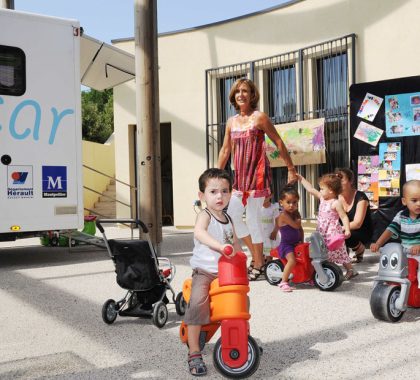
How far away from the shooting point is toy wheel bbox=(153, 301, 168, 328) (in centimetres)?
411

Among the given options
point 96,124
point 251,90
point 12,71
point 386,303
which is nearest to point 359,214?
point 251,90

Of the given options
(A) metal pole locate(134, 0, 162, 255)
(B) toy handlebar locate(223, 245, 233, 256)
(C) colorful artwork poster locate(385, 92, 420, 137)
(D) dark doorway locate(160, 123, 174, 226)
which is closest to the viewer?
(B) toy handlebar locate(223, 245, 233, 256)

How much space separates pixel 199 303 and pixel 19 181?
4.55m

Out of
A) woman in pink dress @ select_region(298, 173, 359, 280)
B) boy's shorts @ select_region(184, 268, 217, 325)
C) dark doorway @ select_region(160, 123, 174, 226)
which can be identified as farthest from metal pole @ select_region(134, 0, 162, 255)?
dark doorway @ select_region(160, 123, 174, 226)

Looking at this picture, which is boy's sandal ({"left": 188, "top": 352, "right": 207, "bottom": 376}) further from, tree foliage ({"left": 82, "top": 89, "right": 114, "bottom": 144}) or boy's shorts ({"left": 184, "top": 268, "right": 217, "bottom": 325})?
tree foliage ({"left": 82, "top": 89, "right": 114, "bottom": 144})

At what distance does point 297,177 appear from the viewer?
18.1ft

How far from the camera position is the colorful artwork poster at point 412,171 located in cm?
798

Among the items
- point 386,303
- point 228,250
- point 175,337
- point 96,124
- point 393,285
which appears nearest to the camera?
point 228,250

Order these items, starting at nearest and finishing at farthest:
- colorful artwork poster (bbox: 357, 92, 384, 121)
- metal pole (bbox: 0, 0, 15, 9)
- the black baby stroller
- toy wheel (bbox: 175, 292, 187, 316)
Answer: the black baby stroller, toy wheel (bbox: 175, 292, 187, 316), colorful artwork poster (bbox: 357, 92, 384, 121), metal pole (bbox: 0, 0, 15, 9)

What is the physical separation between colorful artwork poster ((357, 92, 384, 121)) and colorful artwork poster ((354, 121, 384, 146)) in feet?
0.38

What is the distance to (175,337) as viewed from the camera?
391cm

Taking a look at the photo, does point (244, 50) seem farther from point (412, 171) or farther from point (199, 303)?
point (199, 303)

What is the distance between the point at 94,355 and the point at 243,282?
3.64 feet

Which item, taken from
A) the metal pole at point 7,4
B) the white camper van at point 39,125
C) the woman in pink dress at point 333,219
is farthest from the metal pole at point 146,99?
the metal pole at point 7,4
